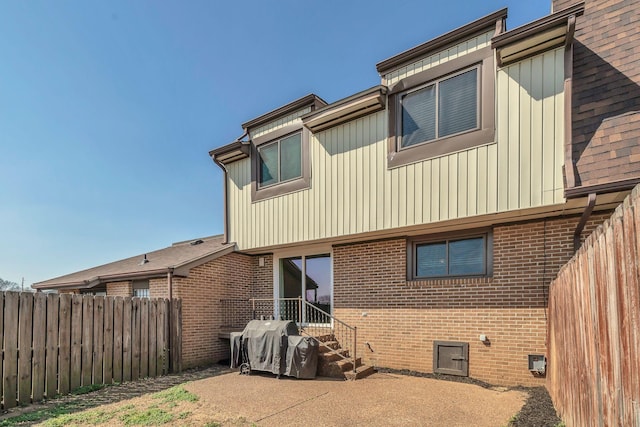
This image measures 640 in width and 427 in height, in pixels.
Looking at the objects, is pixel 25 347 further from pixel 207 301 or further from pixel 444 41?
pixel 444 41

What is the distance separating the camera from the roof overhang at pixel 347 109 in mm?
7414

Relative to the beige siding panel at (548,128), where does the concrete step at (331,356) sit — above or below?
below

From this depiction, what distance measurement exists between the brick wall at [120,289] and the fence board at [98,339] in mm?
3352

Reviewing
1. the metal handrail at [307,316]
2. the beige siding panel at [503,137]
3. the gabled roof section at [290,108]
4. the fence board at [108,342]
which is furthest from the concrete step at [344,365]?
the gabled roof section at [290,108]

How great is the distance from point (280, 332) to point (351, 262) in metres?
2.57

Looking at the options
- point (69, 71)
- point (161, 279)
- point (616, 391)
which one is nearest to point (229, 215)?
point (161, 279)

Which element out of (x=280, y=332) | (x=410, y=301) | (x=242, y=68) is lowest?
(x=280, y=332)

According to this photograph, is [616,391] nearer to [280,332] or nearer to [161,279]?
[280,332]

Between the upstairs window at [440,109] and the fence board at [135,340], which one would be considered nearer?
the upstairs window at [440,109]

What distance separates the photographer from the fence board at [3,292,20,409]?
5.67m

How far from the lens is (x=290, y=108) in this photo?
9.31m

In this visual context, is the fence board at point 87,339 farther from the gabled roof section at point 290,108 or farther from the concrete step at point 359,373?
the gabled roof section at point 290,108

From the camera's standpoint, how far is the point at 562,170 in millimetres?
5387

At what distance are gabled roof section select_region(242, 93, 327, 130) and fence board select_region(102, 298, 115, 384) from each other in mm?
6024
